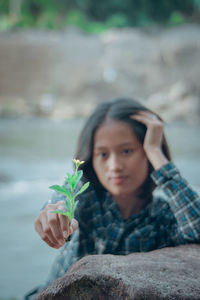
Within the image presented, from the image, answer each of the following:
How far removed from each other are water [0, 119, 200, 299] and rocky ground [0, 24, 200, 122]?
0.25m

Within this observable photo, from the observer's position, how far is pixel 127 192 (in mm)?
553

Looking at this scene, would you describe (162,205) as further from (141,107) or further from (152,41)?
(152,41)

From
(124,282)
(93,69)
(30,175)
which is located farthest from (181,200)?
(93,69)

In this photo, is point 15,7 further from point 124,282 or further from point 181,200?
point 124,282

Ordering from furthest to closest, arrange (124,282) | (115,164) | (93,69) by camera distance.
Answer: (93,69)
(115,164)
(124,282)

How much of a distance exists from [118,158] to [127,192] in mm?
74

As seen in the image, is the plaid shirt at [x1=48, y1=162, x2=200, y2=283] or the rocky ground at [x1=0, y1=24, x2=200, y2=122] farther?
the rocky ground at [x1=0, y1=24, x2=200, y2=122]

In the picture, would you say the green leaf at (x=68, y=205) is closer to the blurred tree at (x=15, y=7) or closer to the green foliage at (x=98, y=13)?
the green foliage at (x=98, y=13)

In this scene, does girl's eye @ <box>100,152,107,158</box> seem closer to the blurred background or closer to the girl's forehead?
the girl's forehead

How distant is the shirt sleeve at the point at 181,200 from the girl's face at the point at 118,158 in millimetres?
34

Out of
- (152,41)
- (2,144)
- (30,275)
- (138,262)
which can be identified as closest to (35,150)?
(2,144)

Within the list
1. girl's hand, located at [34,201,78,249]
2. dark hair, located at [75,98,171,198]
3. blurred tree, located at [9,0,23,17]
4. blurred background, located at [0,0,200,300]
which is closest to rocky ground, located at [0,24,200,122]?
blurred background, located at [0,0,200,300]

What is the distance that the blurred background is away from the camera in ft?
9.06

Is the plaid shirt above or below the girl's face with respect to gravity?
below
